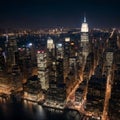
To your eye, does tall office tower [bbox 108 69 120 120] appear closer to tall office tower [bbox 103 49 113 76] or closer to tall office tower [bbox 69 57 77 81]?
tall office tower [bbox 69 57 77 81]

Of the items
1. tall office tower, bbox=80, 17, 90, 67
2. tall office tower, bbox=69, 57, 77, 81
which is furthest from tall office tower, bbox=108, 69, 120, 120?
tall office tower, bbox=80, 17, 90, 67

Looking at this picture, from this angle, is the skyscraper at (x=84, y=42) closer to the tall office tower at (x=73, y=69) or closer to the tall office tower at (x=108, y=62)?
the tall office tower at (x=73, y=69)

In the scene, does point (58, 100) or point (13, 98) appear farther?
point (13, 98)

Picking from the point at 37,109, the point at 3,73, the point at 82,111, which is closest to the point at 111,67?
the point at 82,111

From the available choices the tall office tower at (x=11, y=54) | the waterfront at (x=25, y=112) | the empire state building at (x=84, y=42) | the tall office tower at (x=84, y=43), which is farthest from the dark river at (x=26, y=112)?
the empire state building at (x=84, y=42)

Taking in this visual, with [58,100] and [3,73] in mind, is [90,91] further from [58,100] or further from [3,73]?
[3,73]

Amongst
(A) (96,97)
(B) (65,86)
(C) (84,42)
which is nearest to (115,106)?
(A) (96,97)
